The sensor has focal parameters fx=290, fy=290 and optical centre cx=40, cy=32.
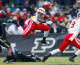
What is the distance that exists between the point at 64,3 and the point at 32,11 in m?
4.41

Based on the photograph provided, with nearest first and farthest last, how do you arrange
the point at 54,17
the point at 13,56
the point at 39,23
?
the point at 13,56, the point at 39,23, the point at 54,17

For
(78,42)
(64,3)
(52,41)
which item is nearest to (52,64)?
(78,42)

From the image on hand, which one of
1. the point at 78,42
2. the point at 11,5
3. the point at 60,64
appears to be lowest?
the point at 60,64

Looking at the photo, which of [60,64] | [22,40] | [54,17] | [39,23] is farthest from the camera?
[54,17]

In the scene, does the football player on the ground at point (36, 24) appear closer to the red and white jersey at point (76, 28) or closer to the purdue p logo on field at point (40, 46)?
the red and white jersey at point (76, 28)

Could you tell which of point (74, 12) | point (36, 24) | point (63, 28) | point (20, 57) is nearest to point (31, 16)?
point (63, 28)

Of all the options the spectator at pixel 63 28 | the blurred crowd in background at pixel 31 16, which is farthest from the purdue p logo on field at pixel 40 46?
the spectator at pixel 63 28

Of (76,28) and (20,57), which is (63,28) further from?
(20,57)

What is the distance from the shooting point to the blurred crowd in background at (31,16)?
1549 centimetres

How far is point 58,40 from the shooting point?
14.8 m

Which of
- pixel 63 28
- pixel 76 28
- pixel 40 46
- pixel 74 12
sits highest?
pixel 74 12

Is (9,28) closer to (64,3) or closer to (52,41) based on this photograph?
(52,41)

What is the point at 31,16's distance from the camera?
697 inches

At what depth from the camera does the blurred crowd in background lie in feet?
50.8
